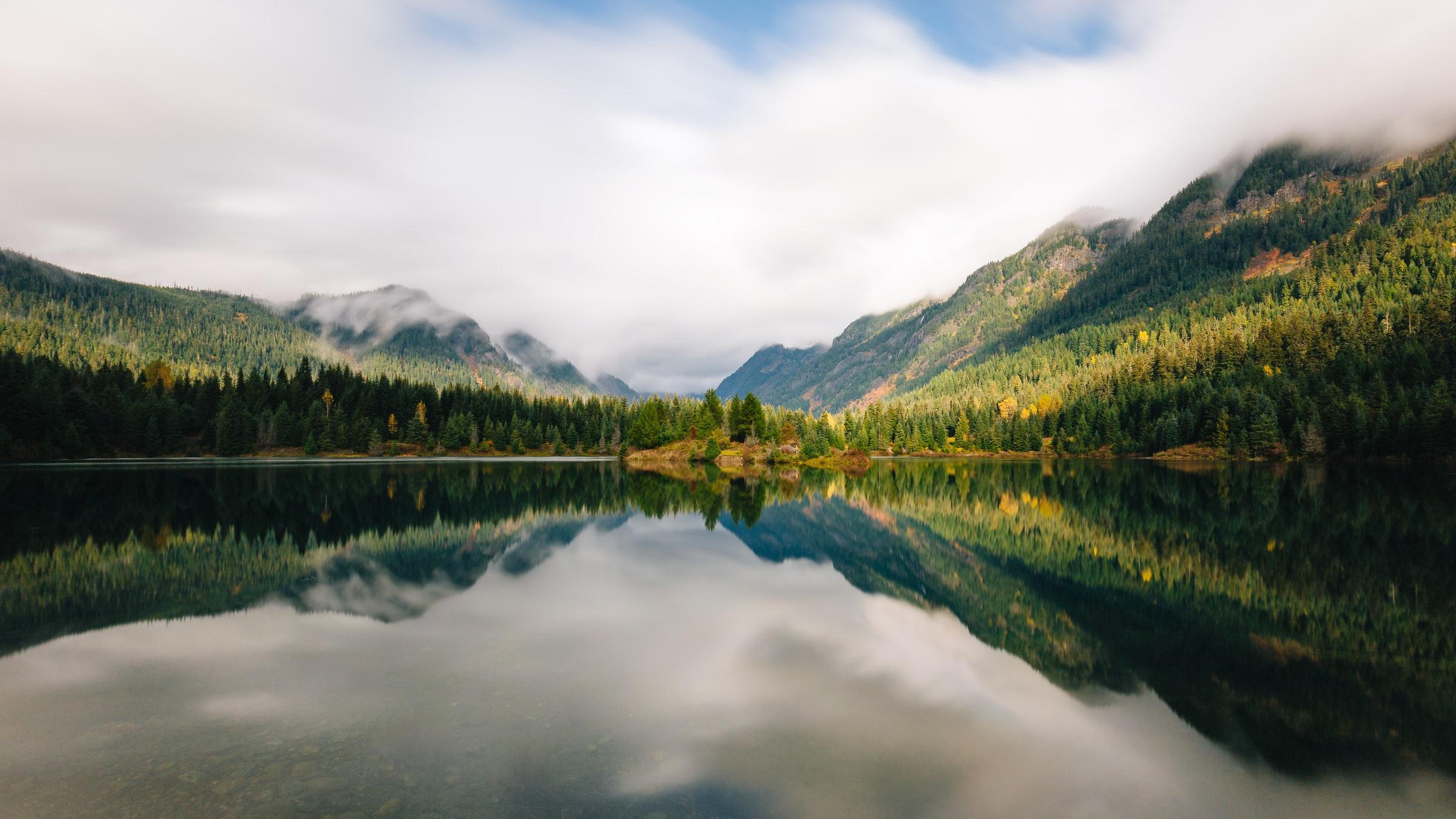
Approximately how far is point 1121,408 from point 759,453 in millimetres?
91805

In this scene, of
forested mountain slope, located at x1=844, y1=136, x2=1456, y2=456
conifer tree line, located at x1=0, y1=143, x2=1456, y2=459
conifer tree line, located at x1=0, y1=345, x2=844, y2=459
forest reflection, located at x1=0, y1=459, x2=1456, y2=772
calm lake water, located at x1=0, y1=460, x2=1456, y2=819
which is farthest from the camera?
conifer tree line, located at x1=0, y1=345, x2=844, y2=459

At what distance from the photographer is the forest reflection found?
1221cm

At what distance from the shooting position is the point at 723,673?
13539 mm

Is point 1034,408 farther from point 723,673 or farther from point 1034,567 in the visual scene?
point 723,673

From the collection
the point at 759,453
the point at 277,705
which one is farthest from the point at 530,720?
the point at 759,453

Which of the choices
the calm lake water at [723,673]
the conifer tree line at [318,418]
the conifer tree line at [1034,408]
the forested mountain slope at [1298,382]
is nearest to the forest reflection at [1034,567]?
the calm lake water at [723,673]

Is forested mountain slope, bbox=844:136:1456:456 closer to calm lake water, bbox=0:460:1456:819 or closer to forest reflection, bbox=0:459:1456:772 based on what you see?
forest reflection, bbox=0:459:1456:772

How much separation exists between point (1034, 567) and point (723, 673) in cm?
1626

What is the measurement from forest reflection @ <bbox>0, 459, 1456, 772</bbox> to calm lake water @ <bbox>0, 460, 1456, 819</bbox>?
0.14m

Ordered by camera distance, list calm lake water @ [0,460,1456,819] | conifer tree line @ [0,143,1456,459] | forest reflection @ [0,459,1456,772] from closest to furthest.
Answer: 1. calm lake water @ [0,460,1456,819]
2. forest reflection @ [0,459,1456,772]
3. conifer tree line @ [0,143,1456,459]

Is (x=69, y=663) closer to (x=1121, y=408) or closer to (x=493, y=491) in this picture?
(x=493, y=491)

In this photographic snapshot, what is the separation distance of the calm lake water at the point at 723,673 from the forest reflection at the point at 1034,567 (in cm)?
14

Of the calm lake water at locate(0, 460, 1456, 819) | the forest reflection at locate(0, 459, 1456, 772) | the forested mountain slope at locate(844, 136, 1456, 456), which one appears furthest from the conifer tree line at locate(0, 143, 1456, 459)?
the calm lake water at locate(0, 460, 1456, 819)

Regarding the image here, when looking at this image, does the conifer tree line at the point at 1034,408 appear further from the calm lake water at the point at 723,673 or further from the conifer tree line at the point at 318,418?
the calm lake water at the point at 723,673
